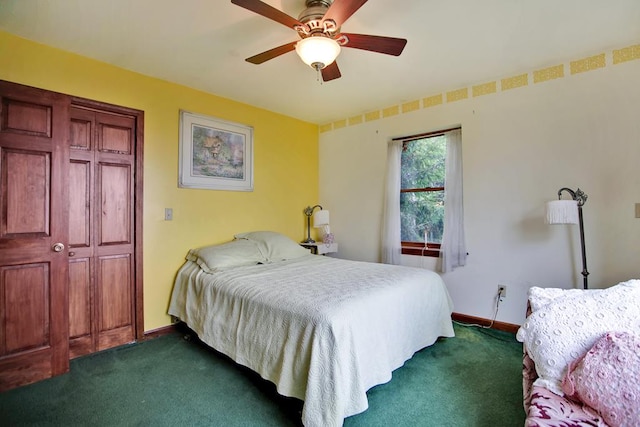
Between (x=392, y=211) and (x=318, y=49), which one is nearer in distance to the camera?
(x=318, y=49)

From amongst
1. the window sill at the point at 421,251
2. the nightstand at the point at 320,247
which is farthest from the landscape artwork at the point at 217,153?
the window sill at the point at 421,251

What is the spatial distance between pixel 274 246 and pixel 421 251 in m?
1.72

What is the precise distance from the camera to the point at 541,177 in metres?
2.80

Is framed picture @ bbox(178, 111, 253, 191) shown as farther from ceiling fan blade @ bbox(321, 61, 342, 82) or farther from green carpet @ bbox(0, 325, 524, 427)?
green carpet @ bbox(0, 325, 524, 427)

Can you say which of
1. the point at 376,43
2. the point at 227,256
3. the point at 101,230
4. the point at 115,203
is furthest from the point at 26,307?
the point at 376,43

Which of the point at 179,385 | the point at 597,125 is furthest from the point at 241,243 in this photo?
the point at 597,125

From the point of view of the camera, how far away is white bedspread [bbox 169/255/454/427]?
1.60 meters

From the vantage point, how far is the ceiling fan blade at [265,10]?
1544mm

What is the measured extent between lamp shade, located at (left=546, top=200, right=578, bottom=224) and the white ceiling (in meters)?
1.27

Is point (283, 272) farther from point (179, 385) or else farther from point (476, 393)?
point (476, 393)

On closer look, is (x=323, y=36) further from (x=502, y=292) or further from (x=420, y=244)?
(x=502, y=292)

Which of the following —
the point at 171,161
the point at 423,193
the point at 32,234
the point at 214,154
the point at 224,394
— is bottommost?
the point at 224,394

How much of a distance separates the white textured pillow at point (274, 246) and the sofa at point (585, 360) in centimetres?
231

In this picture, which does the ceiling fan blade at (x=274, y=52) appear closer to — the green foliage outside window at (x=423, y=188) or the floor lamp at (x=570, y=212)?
the green foliage outside window at (x=423, y=188)
